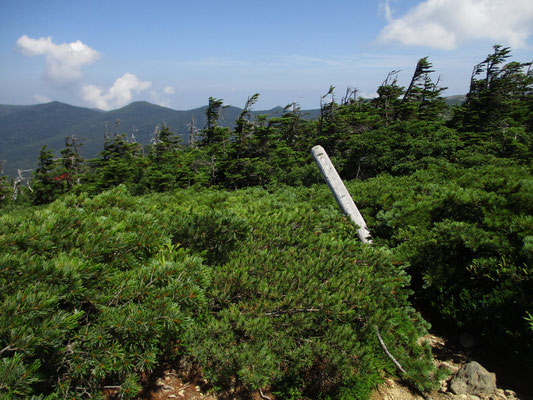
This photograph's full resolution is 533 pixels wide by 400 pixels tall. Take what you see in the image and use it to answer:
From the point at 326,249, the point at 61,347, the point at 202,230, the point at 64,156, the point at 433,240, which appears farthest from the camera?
the point at 64,156

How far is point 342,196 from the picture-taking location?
15.6ft

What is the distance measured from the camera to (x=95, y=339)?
1540 mm

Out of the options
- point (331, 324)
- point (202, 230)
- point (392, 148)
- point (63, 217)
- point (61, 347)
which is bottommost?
point (331, 324)

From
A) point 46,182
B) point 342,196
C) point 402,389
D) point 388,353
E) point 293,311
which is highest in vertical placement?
point 342,196

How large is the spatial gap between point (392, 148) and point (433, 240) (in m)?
13.3

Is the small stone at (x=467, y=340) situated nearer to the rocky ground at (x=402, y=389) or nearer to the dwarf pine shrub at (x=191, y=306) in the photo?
the rocky ground at (x=402, y=389)

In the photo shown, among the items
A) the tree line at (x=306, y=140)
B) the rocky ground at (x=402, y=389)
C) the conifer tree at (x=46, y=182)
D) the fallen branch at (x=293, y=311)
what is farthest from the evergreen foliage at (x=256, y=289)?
the conifer tree at (x=46, y=182)

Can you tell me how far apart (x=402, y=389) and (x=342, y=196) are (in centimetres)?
273

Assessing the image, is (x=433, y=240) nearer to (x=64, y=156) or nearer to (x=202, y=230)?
(x=202, y=230)

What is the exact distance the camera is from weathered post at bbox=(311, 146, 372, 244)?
4527mm

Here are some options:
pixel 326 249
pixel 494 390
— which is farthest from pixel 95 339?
pixel 494 390

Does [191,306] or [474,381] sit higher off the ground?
[191,306]

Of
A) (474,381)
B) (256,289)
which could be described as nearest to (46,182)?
(256,289)

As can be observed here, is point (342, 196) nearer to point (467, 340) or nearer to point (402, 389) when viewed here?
point (467, 340)
